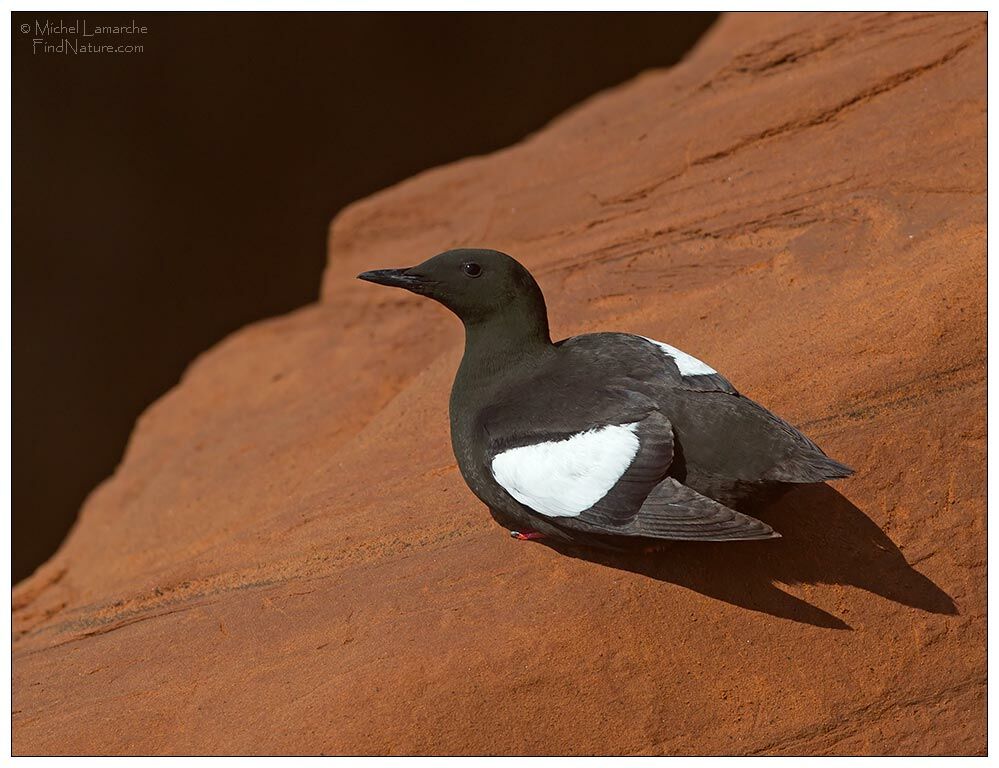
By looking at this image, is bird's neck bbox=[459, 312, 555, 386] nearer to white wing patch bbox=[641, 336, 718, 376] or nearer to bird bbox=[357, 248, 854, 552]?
bird bbox=[357, 248, 854, 552]

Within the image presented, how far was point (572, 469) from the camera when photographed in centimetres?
403

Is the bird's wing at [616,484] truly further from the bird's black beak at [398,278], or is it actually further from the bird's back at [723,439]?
the bird's black beak at [398,278]

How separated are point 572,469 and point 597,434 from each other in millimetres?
177

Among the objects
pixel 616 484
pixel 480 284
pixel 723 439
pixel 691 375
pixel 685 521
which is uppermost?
pixel 480 284

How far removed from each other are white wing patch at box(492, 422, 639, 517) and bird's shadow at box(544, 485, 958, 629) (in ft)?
1.24

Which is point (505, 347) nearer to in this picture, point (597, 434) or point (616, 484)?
point (597, 434)

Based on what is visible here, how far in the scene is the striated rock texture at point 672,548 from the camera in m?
4.06

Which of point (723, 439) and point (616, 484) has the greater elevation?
point (723, 439)

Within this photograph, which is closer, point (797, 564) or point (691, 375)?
point (797, 564)

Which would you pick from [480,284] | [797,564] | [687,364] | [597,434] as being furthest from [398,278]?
[797,564]

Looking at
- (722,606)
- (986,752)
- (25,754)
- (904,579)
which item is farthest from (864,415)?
(25,754)

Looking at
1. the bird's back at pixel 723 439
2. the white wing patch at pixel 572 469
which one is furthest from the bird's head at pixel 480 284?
the white wing patch at pixel 572 469

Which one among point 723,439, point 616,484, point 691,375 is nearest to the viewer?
point 616,484

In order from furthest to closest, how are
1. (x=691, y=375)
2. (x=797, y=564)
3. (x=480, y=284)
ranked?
(x=480, y=284)
(x=691, y=375)
(x=797, y=564)
